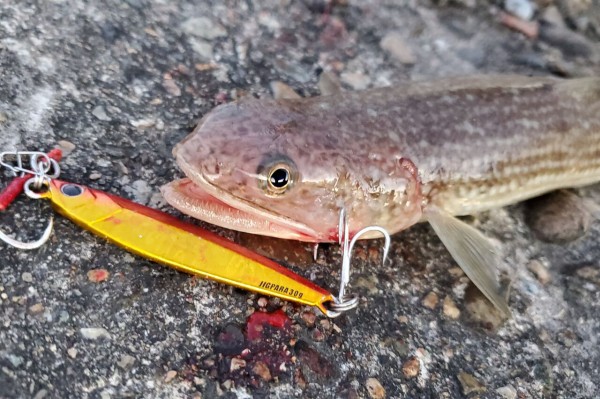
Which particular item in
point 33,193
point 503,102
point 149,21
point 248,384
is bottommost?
point 248,384

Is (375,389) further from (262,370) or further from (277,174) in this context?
(277,174)

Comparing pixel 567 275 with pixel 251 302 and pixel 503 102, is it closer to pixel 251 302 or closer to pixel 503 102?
pixel 503 102

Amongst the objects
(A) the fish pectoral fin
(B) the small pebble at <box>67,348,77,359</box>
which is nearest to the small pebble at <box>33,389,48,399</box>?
(B) the small pebble at <box>67,348,77,359</box>

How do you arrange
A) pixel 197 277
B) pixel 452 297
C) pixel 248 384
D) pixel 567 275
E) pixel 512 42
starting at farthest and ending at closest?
pixel 512 42, pixel 567 275, pixel 452 297, pixel 197 277, pixel 248 384

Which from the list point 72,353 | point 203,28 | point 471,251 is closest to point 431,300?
point 471,251

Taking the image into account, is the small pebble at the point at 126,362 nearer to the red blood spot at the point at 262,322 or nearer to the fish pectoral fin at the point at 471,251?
the red blood spot at the point at 262,322

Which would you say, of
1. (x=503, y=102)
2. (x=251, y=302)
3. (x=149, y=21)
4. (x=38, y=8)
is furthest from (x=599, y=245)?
(x=38, y=8)

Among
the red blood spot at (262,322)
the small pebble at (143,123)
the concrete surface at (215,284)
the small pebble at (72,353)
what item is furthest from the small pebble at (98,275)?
the small pebble at (143,123)
